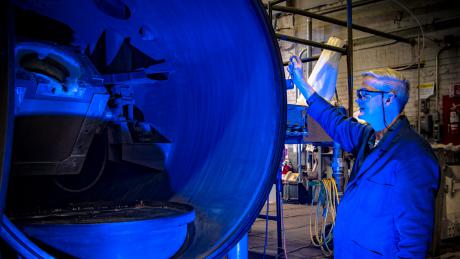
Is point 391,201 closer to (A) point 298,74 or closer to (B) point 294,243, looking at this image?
(A) point 298,74

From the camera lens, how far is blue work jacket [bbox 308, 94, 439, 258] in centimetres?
162

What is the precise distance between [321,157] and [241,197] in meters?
5.97

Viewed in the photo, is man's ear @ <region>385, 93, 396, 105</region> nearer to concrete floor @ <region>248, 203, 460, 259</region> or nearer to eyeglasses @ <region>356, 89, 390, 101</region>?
eyeglasses @ <region>356, 89, 390, 101</region>

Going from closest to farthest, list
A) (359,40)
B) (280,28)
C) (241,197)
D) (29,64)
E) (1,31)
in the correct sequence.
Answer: (1,31)
(241,197)
(29,64)
(359,40)
(280,28)

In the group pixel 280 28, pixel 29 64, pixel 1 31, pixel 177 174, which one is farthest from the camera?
pixel 280 28

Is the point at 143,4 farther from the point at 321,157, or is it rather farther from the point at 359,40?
the point at 359,40

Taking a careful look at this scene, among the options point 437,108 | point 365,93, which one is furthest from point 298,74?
point 437,108

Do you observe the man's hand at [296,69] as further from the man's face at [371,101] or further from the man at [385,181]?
the man's face at [371,101]

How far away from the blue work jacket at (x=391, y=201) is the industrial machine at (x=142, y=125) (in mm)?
617

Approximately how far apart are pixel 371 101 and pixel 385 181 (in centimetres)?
38

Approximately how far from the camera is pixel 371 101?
1909mm

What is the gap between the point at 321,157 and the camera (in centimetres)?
713

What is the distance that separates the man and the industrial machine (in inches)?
24.5

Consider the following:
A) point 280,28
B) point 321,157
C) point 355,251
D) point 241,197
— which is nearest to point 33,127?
point 241,197
